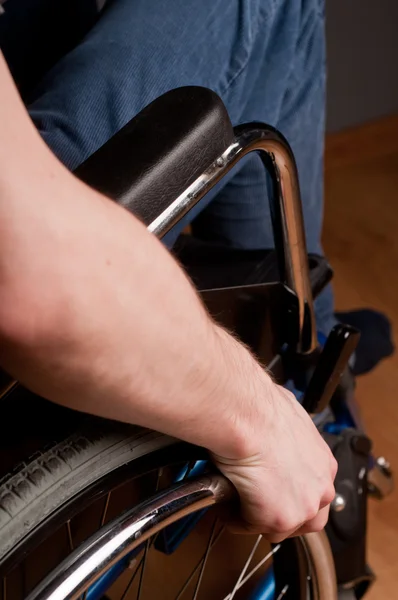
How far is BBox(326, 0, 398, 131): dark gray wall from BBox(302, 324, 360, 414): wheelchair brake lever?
3.55 ft

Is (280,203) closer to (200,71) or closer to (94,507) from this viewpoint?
(200,71)

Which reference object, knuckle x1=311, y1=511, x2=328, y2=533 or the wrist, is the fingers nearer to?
knuckle x1=311, y1=511, x2=328, y2=533

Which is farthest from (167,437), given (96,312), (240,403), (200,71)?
(200,71)

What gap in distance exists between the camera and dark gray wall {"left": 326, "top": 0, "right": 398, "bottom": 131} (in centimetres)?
164

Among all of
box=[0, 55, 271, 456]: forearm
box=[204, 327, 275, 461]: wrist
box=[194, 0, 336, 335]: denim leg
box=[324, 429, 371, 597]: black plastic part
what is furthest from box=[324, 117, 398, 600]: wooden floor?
box=[0, 55, 271, 456]: forearm

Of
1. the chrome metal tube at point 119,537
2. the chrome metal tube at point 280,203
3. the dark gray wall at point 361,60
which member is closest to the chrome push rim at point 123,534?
the chrome metal tube at point 119,537

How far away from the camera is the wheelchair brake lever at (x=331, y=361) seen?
2.39ft

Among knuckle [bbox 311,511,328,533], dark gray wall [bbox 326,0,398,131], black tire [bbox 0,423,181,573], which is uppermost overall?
black tire [bbox 0,423,181,573]

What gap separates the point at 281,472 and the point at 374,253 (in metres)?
1.08

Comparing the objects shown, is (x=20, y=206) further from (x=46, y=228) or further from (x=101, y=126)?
(x=101, y=126)

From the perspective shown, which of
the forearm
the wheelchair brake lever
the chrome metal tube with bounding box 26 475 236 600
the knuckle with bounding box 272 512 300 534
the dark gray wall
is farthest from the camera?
the dark gray wall

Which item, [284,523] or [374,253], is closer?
[284,523]

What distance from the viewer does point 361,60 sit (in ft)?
5.63

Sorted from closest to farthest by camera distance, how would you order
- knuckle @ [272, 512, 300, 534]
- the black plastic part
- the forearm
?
the forearm < knuckle @ [272, 512, 300, 534] < the black plastic part
